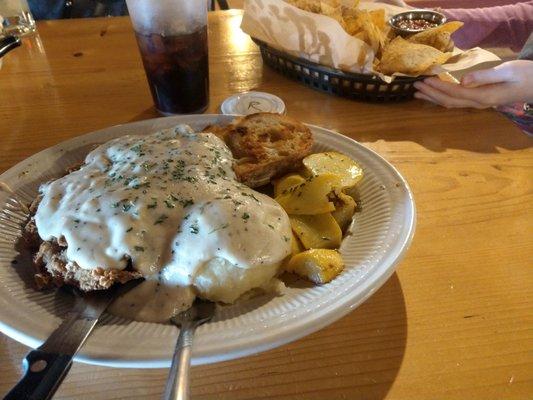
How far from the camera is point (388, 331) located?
2.88 ft

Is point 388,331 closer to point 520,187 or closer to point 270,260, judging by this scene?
point 270,260

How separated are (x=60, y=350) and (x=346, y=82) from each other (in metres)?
1.37

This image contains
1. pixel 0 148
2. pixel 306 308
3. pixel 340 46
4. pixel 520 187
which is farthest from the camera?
pixel 340 46

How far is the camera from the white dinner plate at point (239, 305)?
0.70 meters

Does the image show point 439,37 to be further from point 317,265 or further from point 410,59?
point 317,265

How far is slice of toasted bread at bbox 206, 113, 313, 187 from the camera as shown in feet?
3.82

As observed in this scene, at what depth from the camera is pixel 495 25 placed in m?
2.76

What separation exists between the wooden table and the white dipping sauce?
7.2 inches

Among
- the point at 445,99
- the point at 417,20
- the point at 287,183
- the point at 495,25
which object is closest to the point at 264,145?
the point at 287,183

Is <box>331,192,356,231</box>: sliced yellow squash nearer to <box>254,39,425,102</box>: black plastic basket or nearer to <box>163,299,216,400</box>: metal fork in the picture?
<box>163,299,216,400</box>: metal fork

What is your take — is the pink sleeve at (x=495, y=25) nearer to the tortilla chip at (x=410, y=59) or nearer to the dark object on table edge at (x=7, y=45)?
the tortilla chip at (x=410, y=59)

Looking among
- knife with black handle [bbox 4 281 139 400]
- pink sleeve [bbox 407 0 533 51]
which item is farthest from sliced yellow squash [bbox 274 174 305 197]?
pink sleeve [bbox 407 0 533 51]

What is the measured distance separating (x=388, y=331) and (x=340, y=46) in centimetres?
112

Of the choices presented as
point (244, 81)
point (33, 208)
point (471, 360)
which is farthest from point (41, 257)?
point (244, 81)
